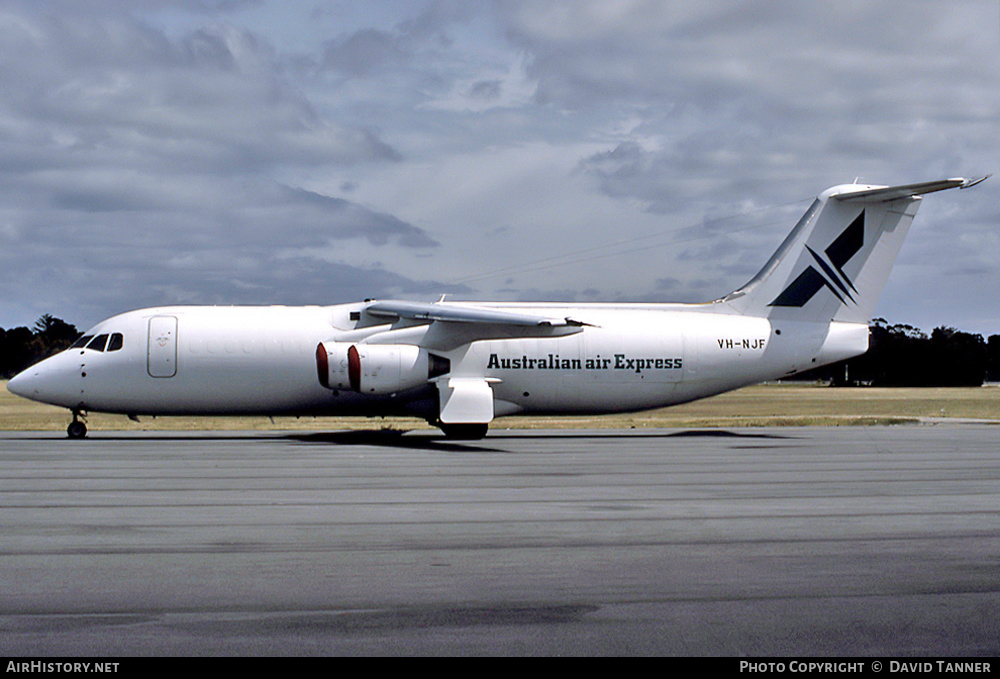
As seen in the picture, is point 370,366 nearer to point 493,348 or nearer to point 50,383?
point 493,348

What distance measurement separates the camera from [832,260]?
30.6 metres

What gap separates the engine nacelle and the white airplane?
0.04 metres

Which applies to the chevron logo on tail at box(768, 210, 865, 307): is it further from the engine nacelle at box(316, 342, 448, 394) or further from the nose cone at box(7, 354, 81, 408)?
the nose cone at box(7, 354, 81, 408)

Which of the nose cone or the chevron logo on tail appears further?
the chevron logo on tail

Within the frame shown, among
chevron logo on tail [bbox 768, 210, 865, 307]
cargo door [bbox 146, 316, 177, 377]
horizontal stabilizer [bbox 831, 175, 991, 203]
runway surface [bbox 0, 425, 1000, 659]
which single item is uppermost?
horizontal stabilizer [bbox 831, 175, 991, 203]

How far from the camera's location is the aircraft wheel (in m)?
27.7

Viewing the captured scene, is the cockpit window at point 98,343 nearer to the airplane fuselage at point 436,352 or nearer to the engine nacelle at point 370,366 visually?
the airplane fuselage at point 436,352

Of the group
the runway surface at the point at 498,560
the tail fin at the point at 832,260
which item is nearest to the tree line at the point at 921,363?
the tail fin at the point at 832,260

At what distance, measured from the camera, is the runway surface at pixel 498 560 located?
6340mm

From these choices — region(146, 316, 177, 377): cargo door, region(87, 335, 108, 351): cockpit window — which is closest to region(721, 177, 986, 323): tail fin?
region(146, 316, 177, 377): cargo door

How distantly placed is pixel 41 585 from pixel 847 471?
1421 cm

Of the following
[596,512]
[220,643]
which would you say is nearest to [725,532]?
[596,512]
